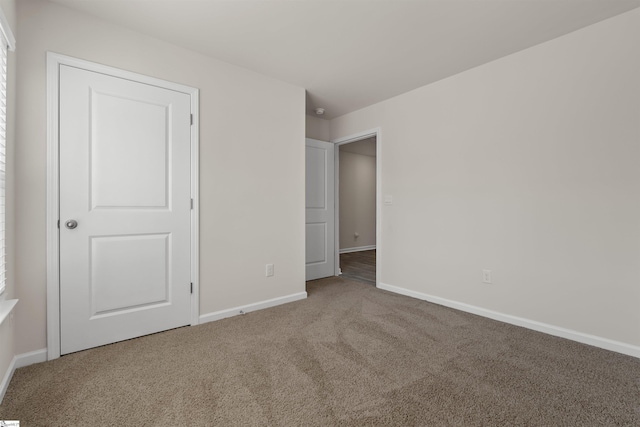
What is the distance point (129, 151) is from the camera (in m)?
2.26

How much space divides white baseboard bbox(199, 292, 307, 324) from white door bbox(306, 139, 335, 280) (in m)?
0.87

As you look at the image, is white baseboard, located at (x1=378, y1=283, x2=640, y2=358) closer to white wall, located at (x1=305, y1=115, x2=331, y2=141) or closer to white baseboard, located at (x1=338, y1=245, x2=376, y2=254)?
white wall, located at (x1=305, y1=115, x2=331, y2=141)

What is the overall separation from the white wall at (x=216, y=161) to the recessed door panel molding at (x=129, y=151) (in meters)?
0.27

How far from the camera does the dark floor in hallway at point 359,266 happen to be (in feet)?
14.1

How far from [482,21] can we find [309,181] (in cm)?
259

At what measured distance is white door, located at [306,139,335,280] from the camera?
4.12 m


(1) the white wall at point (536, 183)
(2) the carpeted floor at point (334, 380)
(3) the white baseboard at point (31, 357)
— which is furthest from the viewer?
(1) the white wall at point (536, 183)

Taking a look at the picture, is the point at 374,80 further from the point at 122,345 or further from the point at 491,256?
the point at 122,345

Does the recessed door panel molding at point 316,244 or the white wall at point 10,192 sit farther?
the recessed door panel molding at point 316,244

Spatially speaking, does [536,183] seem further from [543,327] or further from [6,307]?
[6,307]

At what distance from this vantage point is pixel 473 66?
2.82 m

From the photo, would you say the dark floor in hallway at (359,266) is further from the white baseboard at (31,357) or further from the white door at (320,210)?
the white baseboard at (31,357)

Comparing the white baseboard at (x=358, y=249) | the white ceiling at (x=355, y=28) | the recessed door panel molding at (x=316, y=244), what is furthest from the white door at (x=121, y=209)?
the white baseboard at (x=358, y=249)

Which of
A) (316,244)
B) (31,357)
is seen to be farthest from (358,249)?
(31,357)
